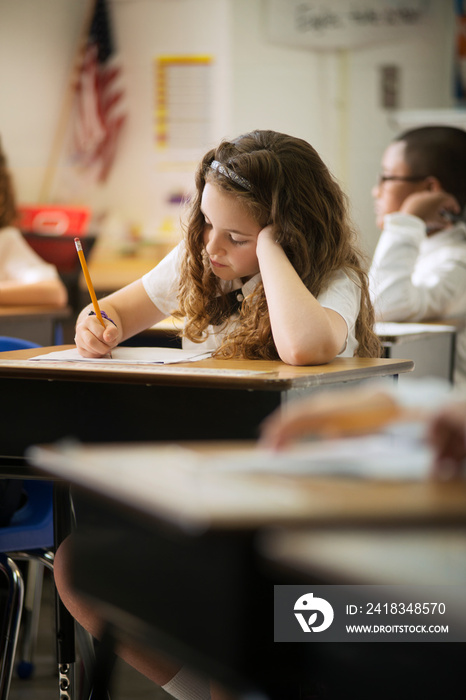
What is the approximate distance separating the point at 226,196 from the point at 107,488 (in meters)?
1.06

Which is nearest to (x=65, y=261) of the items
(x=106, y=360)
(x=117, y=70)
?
(x=117, y=70)

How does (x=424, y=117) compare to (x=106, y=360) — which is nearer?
(x=106, y=360)

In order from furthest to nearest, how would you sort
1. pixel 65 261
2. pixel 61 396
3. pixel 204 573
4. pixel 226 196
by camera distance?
pixel 65 261, pixel 226 196, pixel 61 396, pixel 204 573

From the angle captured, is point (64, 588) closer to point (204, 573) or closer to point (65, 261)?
point (204, 573)

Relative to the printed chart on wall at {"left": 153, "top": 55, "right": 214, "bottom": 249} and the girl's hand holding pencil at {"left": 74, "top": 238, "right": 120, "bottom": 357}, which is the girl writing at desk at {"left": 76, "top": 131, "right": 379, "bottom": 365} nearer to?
the girl's hand holding pencil at {"left": 74, "top": 238, "right": 120, "bottom": 357}

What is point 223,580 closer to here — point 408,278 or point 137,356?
point 137,356

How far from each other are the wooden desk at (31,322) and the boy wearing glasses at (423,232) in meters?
0.99

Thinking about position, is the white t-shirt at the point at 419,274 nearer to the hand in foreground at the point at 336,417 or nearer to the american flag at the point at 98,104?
the hand in foreground at the point at 336,417

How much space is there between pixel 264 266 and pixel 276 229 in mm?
98

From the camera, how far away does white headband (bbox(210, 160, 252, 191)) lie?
5.30ft

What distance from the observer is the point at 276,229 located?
5.32ft

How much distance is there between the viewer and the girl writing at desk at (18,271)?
2.85m

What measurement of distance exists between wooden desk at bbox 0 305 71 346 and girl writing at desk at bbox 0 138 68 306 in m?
0.05

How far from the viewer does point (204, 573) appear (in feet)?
2.58
